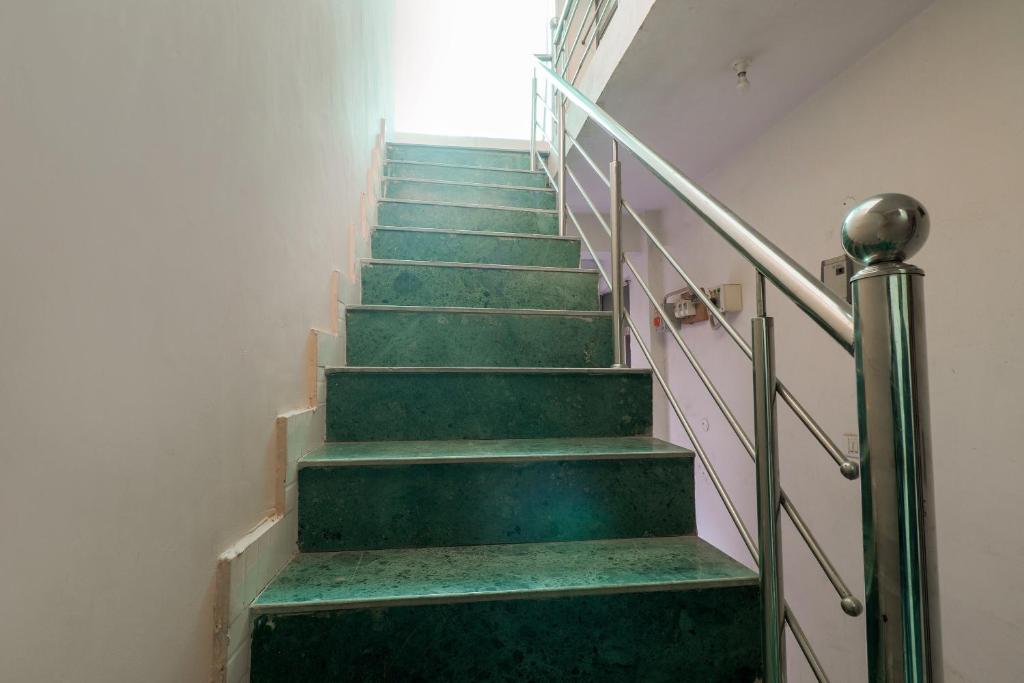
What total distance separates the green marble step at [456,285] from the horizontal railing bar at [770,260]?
72 cm

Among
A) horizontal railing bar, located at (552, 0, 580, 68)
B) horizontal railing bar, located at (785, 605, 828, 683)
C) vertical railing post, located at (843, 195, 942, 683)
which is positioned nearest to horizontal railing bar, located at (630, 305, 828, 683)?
horizontal railing bar, located at (785, 605, 828, 683)

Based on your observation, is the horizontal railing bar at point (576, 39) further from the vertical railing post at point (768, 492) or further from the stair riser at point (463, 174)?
the vertical railing post at point (768, 492)

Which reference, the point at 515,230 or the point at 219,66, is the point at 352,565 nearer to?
the point at 219,66

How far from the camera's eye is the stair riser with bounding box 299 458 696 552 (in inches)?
34.7

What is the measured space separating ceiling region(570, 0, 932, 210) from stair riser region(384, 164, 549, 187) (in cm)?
51

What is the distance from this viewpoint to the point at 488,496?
0.92m

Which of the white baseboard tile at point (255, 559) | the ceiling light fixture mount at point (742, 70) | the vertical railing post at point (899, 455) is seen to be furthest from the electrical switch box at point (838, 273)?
the white baseboard tile at point (255, 559)

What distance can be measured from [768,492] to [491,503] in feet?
1.63

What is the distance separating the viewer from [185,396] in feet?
1.84

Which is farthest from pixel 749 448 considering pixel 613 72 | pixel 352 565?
pixel 613 72

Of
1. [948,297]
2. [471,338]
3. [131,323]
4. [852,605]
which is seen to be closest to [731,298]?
[948,297]

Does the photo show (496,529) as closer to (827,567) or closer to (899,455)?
(827,567)

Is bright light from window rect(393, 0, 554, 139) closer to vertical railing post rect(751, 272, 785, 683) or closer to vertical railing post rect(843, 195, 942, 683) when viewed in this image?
vertical railing post rect(751, 272, 785, 683)

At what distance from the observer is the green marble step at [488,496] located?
2.90 ft
